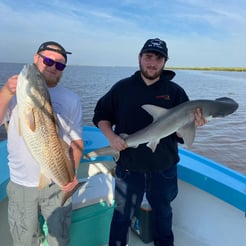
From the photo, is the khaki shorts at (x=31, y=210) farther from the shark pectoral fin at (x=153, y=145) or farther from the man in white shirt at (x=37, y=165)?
the shark pectoral fin at (x=153, y=145)

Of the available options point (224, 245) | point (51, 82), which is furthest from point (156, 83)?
point (224, 245)

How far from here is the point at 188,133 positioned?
2.73 metres

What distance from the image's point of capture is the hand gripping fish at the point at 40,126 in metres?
1.57

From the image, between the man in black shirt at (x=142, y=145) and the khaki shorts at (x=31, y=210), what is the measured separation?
0.67 metres

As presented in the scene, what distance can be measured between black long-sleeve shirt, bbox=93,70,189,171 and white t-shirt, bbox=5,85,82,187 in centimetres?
56

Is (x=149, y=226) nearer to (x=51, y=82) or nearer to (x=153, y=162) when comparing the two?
(x=153, y=162)

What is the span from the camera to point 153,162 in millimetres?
2807

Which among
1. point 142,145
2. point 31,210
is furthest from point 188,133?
point 31,210

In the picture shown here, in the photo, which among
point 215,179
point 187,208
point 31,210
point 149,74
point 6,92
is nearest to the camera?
point 6,92

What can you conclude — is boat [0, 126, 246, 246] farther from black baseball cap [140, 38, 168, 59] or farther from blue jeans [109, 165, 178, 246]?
black baseball cap [140, 38, 168, 59]

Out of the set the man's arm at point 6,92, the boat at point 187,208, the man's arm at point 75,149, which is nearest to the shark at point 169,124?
the man's arm at point 75,149

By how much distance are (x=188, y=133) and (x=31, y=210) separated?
→ 1.59m

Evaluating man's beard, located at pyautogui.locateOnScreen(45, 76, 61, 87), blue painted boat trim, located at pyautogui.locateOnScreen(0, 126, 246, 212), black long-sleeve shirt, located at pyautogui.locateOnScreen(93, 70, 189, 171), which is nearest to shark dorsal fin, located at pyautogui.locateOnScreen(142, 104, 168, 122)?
black long-sleeve shirt, located at pyautogui.locateOnScreen(93, 70, 189, 171)

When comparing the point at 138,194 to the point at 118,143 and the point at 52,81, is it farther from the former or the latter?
the point at 52,81
